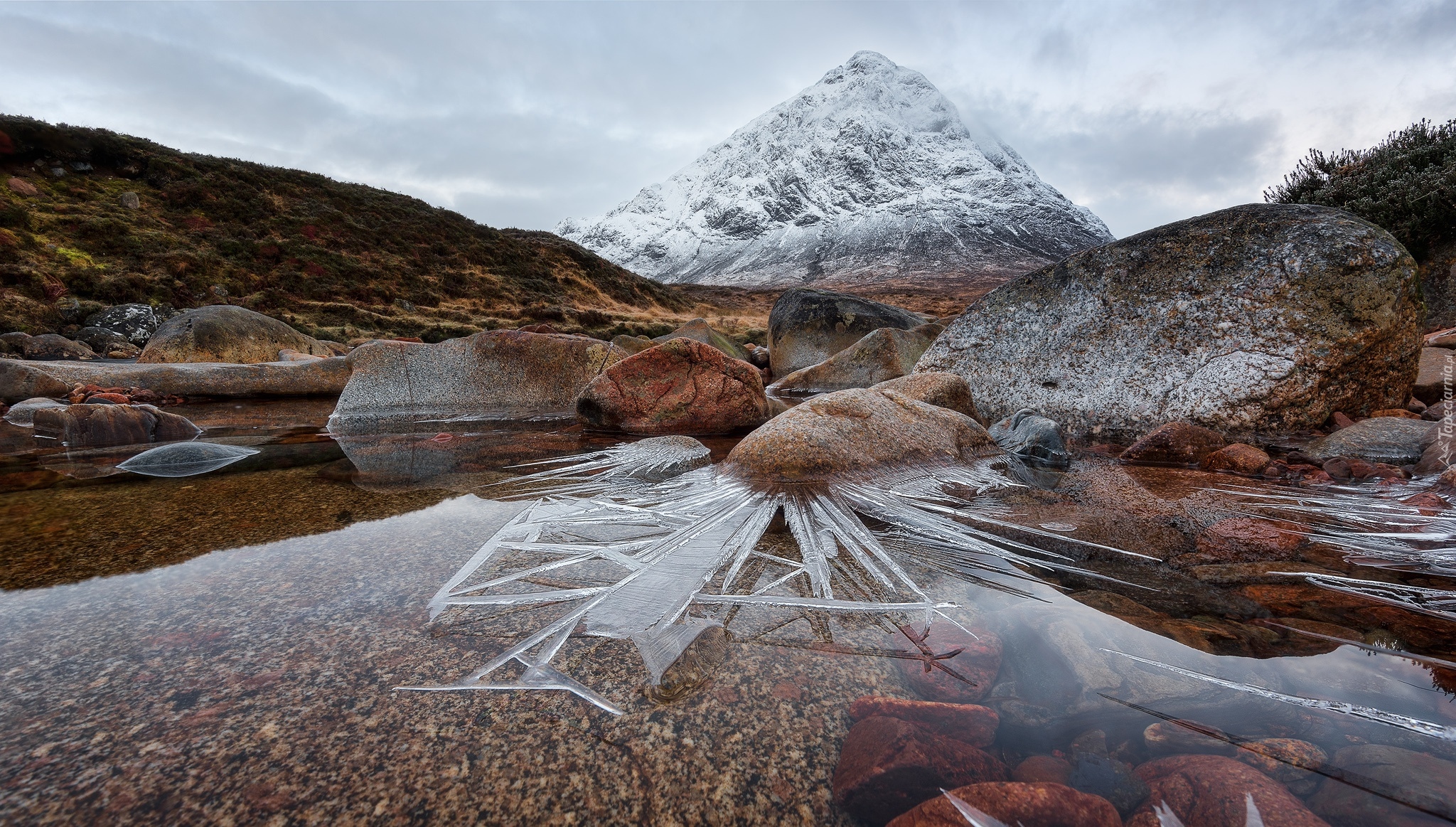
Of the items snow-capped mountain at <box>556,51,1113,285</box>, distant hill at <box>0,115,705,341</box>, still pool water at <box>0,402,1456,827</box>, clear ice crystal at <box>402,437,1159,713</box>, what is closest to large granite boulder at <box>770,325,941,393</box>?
clear ice crystal at <box>402,437,1159,713</box>

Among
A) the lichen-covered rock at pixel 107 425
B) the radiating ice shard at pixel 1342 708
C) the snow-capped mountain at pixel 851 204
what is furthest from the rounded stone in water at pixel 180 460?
the snow-capped mountain at pixel 851 204

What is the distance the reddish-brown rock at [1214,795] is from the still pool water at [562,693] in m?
0.02

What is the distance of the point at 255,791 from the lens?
0.71 meters

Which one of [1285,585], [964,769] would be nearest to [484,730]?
[964,769]

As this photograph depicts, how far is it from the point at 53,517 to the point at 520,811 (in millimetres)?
2555

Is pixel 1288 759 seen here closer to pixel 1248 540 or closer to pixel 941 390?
pixel 1248 540

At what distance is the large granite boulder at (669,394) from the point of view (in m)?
4.64

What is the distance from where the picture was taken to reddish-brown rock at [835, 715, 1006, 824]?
2.43 feet

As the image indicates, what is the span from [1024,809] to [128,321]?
19810 millimetres

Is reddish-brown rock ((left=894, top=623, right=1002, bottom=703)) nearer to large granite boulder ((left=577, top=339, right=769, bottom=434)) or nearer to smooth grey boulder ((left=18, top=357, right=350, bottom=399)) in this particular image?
large granite boulder ((left=577, top=339, right=769, bottom=434))

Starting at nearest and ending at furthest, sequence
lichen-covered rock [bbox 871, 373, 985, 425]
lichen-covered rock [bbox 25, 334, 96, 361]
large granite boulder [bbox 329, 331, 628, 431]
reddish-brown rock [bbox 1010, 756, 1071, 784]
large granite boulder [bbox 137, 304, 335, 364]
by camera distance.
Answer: reddish-brown rock [bbox 1010, 756, 1071, 784], lichen-covered rock [bbox 871, 373, 985, 425], large granite boulder [bbox 329, 331, 628, 431], large granite boulder [bbox 137, 304, 335, 364], lichen-covered rock [bbox 25, 334, 96, 361]

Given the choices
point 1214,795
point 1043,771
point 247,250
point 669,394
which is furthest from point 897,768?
point 247,250

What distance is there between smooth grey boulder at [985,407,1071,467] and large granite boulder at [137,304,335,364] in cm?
1010

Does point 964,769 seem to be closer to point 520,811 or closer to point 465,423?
point 520,811
